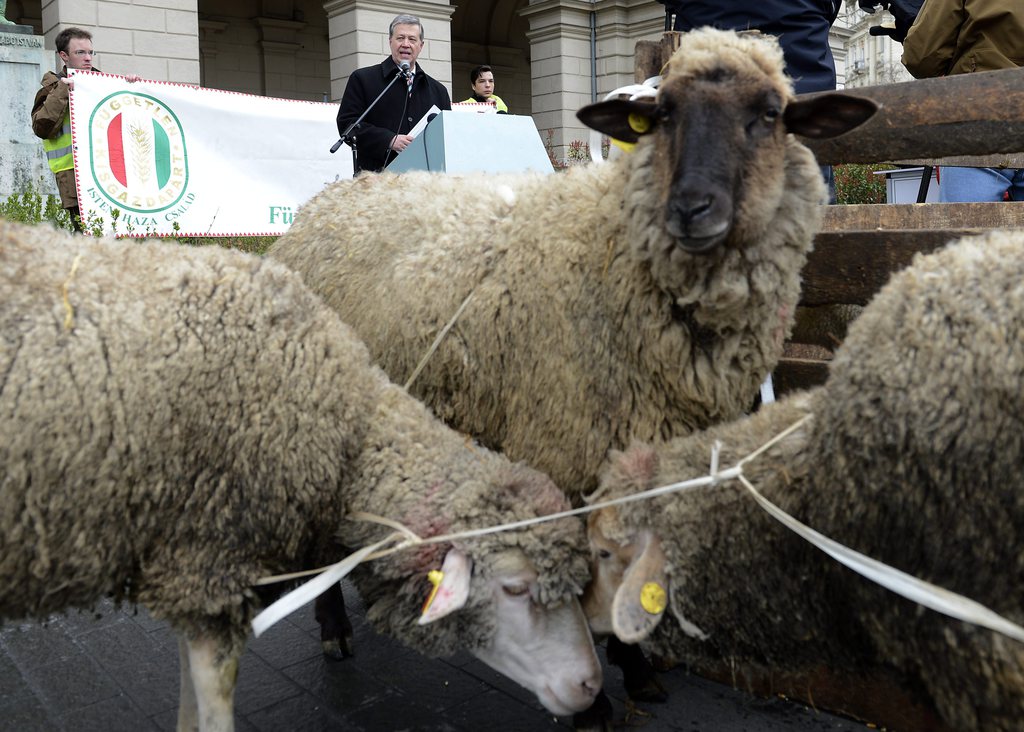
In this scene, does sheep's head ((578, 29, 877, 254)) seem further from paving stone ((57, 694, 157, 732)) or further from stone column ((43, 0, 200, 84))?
stone column ((43, 0, 200, 84))

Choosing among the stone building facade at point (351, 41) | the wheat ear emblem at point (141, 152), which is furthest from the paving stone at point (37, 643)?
the stone building facade at point (351, 41)

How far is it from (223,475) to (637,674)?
Answer: 5.35 ft

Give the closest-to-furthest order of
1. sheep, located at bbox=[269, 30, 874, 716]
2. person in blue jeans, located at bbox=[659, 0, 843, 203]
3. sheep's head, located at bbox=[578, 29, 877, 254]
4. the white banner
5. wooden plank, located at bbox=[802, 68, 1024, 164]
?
sheep's head, located at bbox=[578, 29, 877, 254] < sheep, located at bbox=[269, 30, 874, 716] < wooden plank, located at bbox=[802, 68, 1024, 164] < person in blue jeans, located at bbox=[659, 0, 843, 203] < the white banner

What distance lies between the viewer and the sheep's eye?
2467 millimetres

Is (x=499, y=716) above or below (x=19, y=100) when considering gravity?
below

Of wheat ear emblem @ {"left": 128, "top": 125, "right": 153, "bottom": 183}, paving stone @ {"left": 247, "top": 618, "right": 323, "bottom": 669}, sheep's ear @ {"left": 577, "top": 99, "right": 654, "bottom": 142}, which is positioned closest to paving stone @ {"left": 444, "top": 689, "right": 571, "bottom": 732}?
paving stone @ {"left": 247, "top": 618, "right": 323, "bottom": 669}

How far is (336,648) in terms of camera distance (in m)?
3.51

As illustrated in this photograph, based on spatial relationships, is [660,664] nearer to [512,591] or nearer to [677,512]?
[512,591]

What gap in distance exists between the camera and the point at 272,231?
29.6 ft

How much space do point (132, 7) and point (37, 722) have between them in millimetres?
11986

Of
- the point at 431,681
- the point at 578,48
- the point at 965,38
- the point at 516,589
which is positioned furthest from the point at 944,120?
the point at 578,48

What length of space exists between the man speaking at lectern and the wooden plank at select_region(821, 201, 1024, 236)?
2923 mm

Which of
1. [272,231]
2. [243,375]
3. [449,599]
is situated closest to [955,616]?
[449,599]

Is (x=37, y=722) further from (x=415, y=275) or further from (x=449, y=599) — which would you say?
(x=415, y=275)
